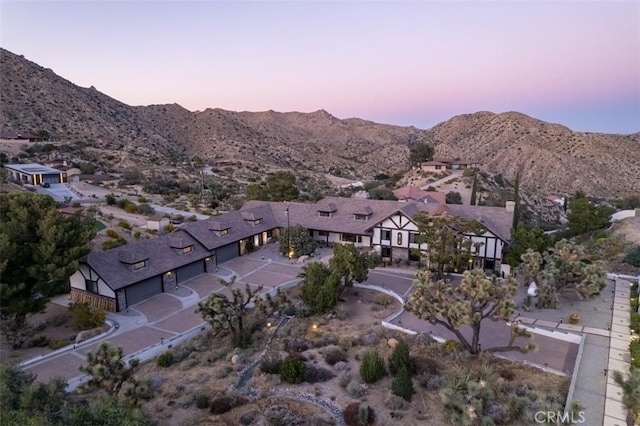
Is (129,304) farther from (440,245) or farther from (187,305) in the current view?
(440,245)

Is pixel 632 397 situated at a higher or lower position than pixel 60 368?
higher

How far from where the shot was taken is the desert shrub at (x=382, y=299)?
29188 mm

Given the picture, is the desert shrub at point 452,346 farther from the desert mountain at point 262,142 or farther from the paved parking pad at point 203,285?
the desert mountain at point 262,142

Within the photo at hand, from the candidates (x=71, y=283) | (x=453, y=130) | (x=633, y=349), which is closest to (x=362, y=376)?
(x=633, y=349)

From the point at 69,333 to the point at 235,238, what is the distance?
1743 cm

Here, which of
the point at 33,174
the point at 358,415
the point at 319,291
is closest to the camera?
the point at 358,415

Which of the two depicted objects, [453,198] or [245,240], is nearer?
[245,240]

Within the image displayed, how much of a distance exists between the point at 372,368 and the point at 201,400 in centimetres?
786

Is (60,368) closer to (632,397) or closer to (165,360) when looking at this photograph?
(165,360)

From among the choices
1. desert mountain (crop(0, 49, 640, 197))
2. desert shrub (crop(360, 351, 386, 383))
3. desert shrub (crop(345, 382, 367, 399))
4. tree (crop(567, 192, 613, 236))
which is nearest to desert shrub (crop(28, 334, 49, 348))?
desert shrub (crop(345, 382, 367, 399))

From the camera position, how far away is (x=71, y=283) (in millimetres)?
29875

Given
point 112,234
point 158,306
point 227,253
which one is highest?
point 112,234

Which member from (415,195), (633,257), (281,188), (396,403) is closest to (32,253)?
(396,403)

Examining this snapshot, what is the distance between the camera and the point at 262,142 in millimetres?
137000
